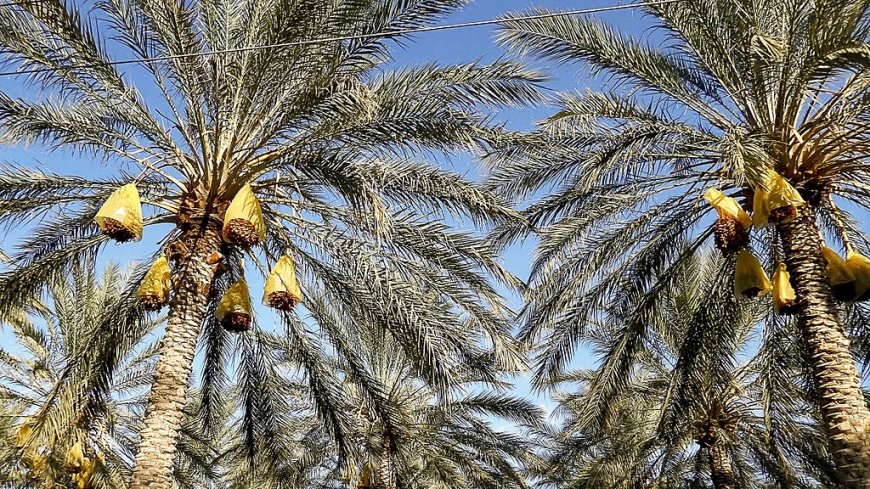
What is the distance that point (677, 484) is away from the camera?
13.6 m

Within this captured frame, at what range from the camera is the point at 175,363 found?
22.6 ft

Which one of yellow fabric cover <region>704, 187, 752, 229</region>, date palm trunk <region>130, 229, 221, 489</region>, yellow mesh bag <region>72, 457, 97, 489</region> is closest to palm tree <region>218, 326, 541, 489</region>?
yellow mesh bag <region>72, 457, 97, 489</region>

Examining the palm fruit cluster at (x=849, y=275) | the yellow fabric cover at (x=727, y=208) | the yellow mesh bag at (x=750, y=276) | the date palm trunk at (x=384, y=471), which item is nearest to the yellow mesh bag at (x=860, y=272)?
the palm fruit cluster at (x=849, y=275)

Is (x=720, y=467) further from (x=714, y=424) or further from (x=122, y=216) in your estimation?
(x=122, y=216)

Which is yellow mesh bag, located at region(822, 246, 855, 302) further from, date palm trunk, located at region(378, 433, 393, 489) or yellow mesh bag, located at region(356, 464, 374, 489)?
yellow mesh bag, located at region(356, 464, 374, 489)

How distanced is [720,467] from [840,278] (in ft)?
19.6

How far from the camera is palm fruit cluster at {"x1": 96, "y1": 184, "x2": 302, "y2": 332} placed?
6090mm

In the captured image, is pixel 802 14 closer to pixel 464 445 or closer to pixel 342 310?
pixel 342 310

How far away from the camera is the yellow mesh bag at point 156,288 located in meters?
6.93

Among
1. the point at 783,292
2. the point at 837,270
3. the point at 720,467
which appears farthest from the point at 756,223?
the point at 720,467

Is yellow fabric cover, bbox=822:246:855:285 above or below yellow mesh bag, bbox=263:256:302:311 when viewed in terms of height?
below

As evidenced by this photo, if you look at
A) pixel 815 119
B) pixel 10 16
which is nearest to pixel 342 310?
pixel 10 16

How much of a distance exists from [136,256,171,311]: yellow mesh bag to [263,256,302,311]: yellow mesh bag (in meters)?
1.03

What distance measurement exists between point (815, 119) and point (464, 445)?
984cm
